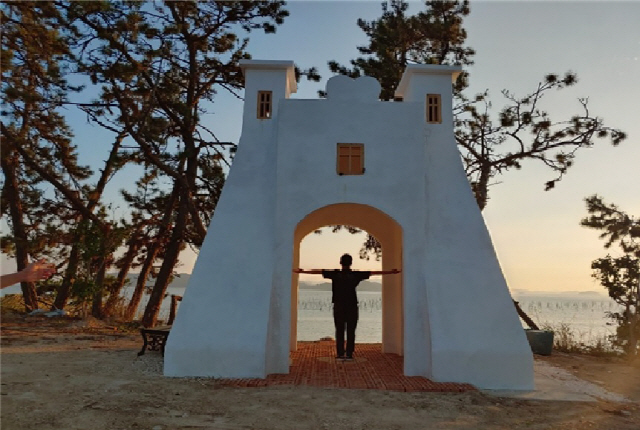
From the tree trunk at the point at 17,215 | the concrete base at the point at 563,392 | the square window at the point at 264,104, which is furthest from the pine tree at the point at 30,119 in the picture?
the concrete base at the point at 563,392

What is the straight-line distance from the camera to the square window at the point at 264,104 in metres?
8.52

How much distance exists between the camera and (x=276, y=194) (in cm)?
789

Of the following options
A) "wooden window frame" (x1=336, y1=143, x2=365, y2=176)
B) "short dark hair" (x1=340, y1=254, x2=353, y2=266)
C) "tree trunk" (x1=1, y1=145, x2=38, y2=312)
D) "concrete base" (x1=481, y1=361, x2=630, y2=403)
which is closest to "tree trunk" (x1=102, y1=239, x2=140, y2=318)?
"tree trunk" (x1=1, y1=145, x2=38, y2=312)

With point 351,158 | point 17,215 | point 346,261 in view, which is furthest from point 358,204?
point 17,215

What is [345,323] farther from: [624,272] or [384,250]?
[624,272]

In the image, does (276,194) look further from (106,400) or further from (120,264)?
(120,264)

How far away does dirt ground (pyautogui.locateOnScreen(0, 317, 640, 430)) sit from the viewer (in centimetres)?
495

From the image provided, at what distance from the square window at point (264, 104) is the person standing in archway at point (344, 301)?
290 cm

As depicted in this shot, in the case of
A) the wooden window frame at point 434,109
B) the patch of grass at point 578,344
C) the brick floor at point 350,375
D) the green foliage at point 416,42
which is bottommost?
the brick floor at point 350,375

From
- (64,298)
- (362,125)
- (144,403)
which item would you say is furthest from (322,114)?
(64,298)

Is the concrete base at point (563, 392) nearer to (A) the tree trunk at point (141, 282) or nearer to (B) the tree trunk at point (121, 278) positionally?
(A) the tree trunk at point (141, 282)

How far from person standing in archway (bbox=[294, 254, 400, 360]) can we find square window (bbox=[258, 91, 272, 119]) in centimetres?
290

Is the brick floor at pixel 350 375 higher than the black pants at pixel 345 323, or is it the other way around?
the black pants at pixel 345 323

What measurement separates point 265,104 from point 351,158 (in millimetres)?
1921
